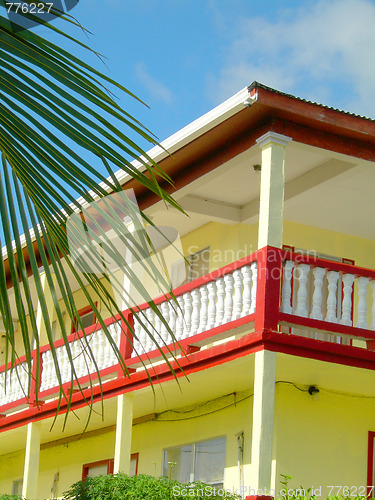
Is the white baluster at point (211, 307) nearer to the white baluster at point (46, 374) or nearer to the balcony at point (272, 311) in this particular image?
the balcony at point (272, 311)

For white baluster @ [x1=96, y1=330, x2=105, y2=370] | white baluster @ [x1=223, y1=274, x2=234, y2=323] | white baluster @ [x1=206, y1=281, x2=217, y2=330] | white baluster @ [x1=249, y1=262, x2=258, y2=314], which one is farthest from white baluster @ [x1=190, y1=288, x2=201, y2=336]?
white baluster @ [x1=96, y1=330, x2=105, y2=370]

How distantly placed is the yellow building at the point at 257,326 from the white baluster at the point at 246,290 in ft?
0.06

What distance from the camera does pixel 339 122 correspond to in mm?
10602

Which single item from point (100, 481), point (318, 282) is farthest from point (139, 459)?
point (318, 282)

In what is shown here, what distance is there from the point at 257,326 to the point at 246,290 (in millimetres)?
557

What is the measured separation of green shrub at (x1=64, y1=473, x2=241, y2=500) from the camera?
10.2 metres

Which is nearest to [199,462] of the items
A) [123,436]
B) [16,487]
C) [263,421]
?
[123,436]

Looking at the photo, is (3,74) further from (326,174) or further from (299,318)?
(326,174)

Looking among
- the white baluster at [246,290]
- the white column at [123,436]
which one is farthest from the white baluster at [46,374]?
the white baluster at [246,290]

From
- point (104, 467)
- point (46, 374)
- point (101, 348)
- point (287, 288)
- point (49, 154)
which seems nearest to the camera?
point (49, 154)

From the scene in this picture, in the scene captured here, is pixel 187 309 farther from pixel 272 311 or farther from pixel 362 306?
pixel 362 306

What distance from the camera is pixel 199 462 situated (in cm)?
1354

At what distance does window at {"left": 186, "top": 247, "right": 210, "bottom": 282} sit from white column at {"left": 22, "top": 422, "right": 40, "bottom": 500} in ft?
13.0

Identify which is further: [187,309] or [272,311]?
[187,309]
